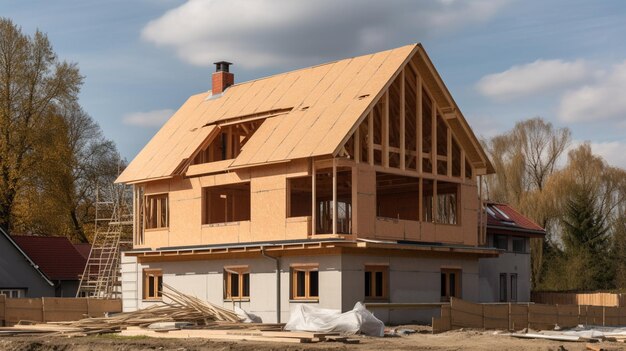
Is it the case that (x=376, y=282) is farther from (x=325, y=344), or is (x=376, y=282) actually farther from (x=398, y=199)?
(x=325, y=344)

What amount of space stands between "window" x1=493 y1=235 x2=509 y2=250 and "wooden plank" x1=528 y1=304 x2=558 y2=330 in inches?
436

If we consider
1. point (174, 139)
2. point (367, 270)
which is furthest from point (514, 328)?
point (174, 139)

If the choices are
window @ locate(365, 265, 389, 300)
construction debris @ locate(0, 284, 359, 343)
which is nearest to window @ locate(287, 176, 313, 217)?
window @ locate(365, 265, 389, 300)

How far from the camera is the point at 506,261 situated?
153 feet

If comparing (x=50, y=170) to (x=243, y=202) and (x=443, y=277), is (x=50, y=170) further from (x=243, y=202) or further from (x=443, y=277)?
(x=443, y=277)

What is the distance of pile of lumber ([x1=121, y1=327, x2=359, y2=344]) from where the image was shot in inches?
1057

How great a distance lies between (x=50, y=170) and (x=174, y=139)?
61.2ft

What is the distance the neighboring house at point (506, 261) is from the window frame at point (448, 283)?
17.5 feet

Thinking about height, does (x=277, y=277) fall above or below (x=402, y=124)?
below

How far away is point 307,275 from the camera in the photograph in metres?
35.4

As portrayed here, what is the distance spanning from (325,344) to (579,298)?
2656cm

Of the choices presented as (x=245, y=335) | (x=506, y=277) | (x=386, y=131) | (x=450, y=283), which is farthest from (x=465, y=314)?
(x=506, y=277)

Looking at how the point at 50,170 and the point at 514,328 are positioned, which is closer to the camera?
the point at 514,328

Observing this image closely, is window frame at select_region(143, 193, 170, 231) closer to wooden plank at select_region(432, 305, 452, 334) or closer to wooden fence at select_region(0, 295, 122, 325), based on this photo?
wooden fence at select_region(0, 295, 122, 325)
